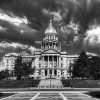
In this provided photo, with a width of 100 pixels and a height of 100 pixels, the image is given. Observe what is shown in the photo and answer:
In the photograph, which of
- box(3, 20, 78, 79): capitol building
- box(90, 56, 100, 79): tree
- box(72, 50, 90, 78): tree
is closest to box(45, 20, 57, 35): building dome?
box(3, 20, 78, 79): capitol building

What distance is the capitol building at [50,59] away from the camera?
12344 cm

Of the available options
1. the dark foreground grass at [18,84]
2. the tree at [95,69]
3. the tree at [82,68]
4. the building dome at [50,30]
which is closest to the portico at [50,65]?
the building dome at [50,30]

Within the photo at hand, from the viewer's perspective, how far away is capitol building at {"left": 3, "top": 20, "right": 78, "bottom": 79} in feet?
405

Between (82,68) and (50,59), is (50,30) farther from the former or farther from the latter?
(82,68)

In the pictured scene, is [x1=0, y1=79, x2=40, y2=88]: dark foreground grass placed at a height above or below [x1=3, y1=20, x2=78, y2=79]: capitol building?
below

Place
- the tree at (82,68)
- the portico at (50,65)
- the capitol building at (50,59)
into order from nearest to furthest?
1. the tree at (82,68)
2. the portico at (50,65)
3. the capitol building at (50,59)

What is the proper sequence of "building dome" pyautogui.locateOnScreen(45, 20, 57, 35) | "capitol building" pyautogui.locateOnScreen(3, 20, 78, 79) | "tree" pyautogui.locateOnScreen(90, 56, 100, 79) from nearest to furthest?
"tree" pyautogui.locateOnScreen(90, 56, 100, 79) → "capitol building" pyautogui.locateOnScreen(3, 20, 78, 79) → "building dome" pyautogui.locateOnScreen(45, 20, 57, 35)

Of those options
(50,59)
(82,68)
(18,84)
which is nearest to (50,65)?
(50,59)

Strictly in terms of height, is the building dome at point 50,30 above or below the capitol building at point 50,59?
above

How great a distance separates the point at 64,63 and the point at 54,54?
12984mm

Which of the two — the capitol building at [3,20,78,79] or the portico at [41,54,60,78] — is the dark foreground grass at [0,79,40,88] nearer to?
the capitol building at [3,20,78,79]

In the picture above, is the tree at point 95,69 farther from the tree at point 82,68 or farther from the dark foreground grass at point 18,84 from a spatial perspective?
the dark foreground grass at point 18,84

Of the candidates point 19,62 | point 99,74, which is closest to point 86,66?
point 99,74

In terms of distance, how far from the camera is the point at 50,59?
127 meters
